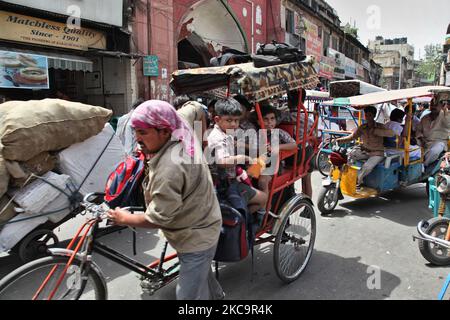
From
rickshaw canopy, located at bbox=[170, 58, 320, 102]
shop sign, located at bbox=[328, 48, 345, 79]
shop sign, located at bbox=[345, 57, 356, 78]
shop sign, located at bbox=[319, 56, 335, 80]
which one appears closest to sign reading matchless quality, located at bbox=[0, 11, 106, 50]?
rickshaw canopy, located at bbox=[170, 58, 320, 102]

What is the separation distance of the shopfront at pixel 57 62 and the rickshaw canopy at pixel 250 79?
6263 mm

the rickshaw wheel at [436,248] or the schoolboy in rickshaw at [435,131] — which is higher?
the schoolboy in rickshaw at [435,131]

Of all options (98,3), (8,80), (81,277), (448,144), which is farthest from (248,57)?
(98,3)

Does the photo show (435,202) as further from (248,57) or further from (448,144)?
(448,144)

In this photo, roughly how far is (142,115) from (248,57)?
1938mm

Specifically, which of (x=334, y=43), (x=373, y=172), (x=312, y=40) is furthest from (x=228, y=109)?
(x=334, y=43)

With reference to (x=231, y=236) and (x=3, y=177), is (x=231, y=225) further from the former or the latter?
(x=3, y=177)

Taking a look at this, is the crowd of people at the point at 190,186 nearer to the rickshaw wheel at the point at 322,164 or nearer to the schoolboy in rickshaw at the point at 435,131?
the schoolboy in rickshaw at the point at 435,131

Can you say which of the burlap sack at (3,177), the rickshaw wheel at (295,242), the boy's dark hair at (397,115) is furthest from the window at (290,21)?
the burlap sack at (3,177)

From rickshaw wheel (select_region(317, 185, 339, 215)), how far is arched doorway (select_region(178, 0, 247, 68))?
9560 millimetres

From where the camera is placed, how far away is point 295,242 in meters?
3.33

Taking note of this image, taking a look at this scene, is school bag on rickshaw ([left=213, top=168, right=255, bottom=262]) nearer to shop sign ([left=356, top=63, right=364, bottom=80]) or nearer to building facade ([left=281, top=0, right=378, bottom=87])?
building facade ([left=281, top=0, right=378, bottom=87])

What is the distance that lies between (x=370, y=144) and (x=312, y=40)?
1928 cm

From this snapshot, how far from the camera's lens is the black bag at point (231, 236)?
8.16 ft
